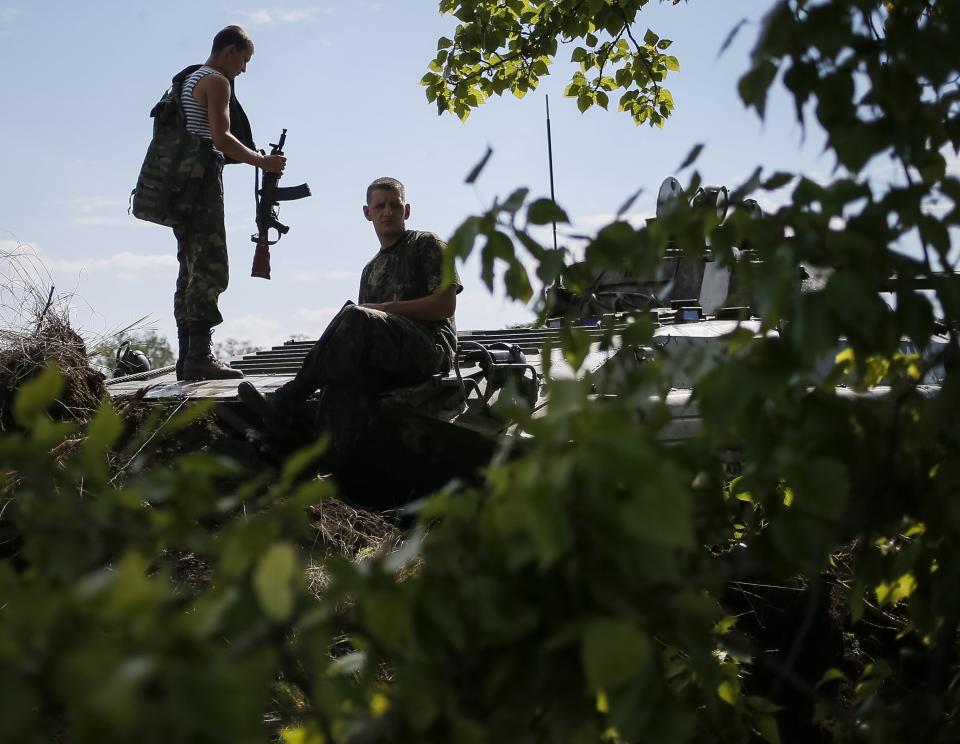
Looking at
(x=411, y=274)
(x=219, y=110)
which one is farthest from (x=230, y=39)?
(x=411, y=274)

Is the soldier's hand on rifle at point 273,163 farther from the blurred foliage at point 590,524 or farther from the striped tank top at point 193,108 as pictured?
the blurred foliage at point 590,524

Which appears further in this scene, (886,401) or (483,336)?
(483,336)

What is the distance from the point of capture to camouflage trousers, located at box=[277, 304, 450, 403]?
5246mm

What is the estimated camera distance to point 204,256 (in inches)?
247

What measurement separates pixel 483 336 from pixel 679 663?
5.62 m

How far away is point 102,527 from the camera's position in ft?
A: 3.46

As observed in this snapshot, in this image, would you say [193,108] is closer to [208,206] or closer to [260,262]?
[208,206]

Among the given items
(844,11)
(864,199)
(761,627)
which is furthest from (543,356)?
(761,627)

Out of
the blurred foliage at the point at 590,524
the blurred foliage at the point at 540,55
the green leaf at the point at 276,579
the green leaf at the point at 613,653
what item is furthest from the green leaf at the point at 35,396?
the blurred foliage at the point at 540,55

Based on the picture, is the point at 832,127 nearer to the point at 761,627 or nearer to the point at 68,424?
the point at 68,424

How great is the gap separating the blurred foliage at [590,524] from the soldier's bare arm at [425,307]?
3.79 metres

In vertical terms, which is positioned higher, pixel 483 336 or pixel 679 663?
pixel 483 336

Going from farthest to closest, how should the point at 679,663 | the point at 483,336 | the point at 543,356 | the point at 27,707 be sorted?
the point at 483,336 → the point at 679,663 → the point at 543,356 → the point at 27,707

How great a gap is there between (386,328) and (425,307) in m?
0.30
